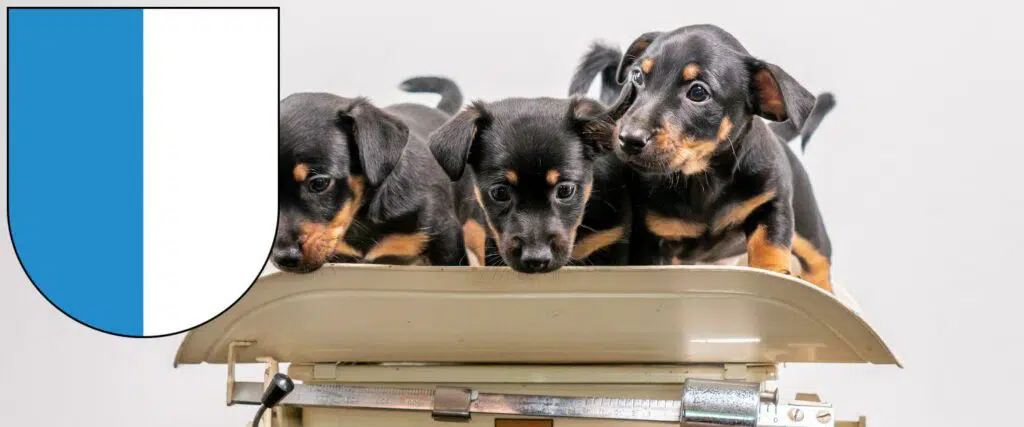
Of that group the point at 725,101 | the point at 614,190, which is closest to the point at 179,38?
the point at 614,190

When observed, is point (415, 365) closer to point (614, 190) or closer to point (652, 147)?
point (614, 190)

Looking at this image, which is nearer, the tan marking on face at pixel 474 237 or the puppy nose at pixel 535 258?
the puppy nose at pixel 535 258

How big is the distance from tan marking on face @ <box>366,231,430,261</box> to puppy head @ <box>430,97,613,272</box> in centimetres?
13

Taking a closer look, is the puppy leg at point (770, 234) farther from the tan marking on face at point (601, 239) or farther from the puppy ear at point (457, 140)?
the puppy ear at point (457, 140)

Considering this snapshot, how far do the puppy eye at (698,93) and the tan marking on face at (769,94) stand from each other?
0.26ft

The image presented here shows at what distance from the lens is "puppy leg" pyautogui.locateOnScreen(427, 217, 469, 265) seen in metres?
1.88

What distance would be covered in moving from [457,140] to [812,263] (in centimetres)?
68

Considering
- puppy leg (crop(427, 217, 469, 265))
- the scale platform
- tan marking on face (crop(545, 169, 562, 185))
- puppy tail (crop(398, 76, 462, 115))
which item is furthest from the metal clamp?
puppy tail (crop(398, 76, 462, 115))

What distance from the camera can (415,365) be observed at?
6.17 ft

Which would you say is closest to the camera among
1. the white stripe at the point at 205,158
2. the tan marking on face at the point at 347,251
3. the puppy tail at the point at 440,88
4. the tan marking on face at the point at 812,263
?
the tan marking on face at the point at 347,251

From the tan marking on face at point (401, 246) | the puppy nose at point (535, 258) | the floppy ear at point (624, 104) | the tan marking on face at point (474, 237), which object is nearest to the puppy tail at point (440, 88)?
the tan marking on face at point (474, 237)

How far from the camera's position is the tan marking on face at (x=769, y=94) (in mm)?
1711

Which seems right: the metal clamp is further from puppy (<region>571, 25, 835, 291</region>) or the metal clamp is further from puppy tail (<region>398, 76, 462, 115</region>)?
puppy tail (<region>398, 76, 462, 115</region>)

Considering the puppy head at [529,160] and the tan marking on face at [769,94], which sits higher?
the tan marking on face at [769,94]
